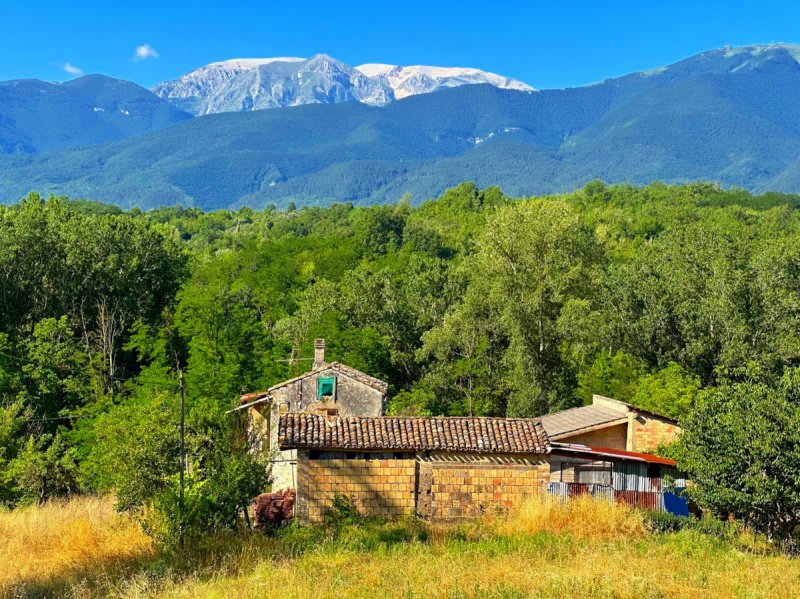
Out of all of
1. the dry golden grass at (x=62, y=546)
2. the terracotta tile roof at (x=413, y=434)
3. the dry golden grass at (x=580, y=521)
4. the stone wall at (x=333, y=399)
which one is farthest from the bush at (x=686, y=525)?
the stone wall at (x=333, y=399)

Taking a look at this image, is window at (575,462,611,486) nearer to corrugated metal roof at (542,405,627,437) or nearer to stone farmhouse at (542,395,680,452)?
corrugated metal roof at (542,405,627,437)

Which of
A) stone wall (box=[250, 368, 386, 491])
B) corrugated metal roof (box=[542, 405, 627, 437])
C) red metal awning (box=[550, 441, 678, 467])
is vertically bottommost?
red metal awning (box=[550, 441, 678, 467])

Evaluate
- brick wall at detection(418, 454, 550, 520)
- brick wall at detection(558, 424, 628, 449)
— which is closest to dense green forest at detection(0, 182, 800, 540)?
brick wall at detection(558, 424, 628, 449)

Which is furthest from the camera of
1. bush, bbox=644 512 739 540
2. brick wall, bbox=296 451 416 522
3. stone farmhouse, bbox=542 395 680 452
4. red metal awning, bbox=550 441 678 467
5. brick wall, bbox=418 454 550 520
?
stone farmhouse, bbox=542 395 680 452

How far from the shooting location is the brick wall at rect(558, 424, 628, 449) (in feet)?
121

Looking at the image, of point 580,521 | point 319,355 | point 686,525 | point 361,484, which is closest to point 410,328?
point 319,355

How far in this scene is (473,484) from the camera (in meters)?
29.4

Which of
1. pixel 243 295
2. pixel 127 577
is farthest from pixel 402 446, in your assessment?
pixel 243 295

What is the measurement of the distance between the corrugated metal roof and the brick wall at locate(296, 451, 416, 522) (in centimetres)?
784

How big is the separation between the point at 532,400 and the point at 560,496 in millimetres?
21533

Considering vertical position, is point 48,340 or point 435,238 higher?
point 435,238

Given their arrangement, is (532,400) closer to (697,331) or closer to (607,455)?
(697,331)

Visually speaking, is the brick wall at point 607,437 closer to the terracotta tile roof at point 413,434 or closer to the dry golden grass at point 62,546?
the terracotta tile roof at point 413,434

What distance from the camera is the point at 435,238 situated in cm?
10569
